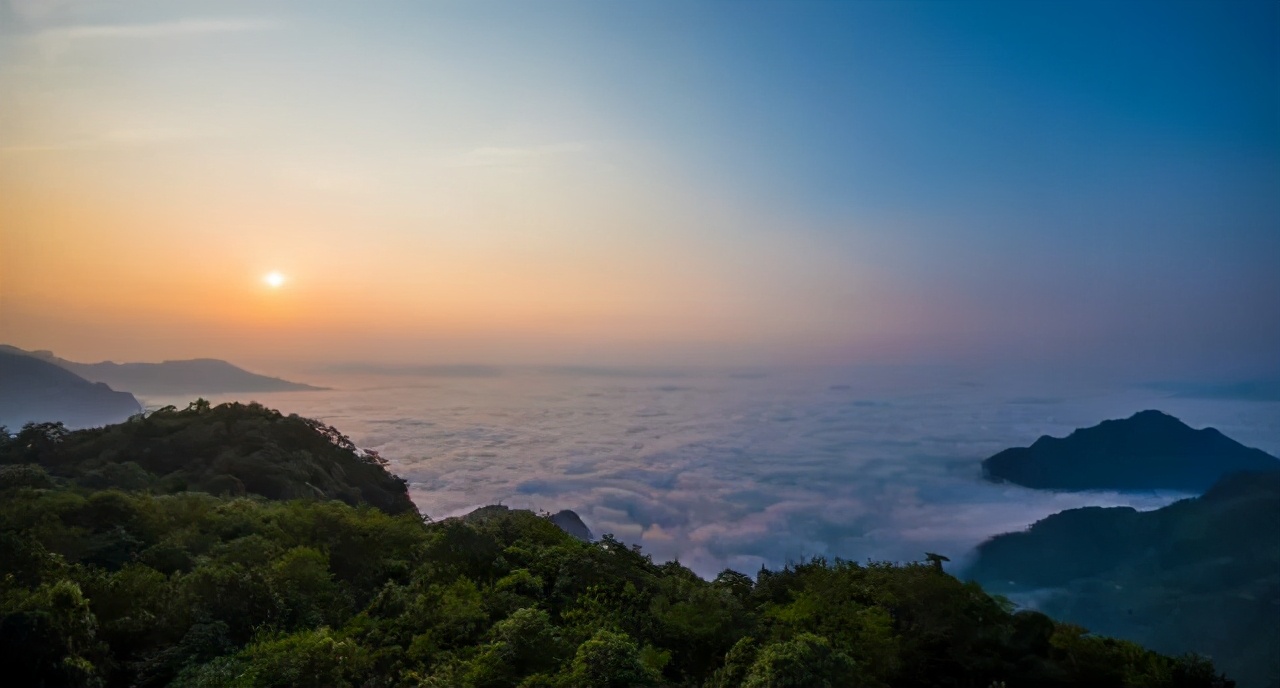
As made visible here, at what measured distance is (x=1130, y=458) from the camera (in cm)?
7512

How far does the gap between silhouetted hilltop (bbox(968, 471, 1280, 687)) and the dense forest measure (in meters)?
46.9

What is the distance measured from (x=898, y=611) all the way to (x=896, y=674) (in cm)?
113

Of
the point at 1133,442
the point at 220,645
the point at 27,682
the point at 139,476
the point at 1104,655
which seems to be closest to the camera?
the point at 27,682

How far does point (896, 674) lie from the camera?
7500 millimetres

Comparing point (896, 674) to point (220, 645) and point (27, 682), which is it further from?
point (27, 682)

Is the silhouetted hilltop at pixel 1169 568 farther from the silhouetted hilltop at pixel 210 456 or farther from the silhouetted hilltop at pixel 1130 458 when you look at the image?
the silhouetted hilltop at pixel 210 456

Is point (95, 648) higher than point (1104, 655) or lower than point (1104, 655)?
lower

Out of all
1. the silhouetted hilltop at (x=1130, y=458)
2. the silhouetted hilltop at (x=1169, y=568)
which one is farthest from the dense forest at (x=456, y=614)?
the silhouetted hilltop at (x=1130, y=458)

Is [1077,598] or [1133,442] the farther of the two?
[1133,442]

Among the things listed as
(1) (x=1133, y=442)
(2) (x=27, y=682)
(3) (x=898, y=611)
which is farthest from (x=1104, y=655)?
(1) (x=1133, y=442)

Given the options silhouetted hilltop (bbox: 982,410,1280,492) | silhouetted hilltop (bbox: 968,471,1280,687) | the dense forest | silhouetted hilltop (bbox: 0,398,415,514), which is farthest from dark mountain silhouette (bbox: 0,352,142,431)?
silhouetted hilltop (bbox: 982,410,1280,492)

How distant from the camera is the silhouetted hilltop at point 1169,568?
45.6 m

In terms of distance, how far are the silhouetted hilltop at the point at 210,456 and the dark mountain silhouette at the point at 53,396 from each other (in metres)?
17.4

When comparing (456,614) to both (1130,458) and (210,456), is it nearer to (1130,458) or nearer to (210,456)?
(210,456)
